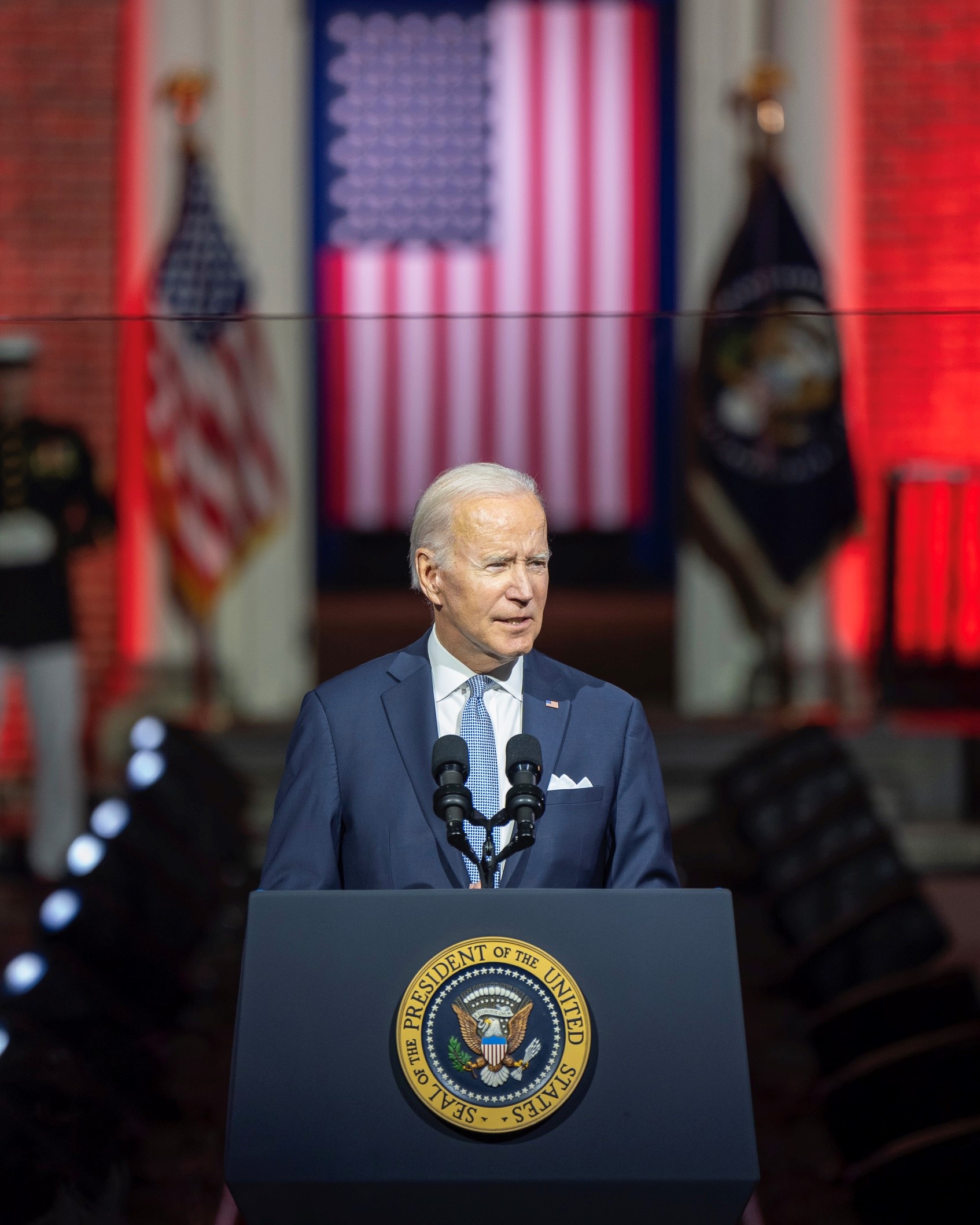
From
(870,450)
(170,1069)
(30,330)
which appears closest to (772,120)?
(870,450)

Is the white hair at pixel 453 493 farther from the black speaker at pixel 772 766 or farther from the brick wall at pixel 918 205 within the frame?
the brick wall at pixel 918 205

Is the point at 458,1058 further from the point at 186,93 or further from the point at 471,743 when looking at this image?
the point at 186,93

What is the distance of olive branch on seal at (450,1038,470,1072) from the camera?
1384 millimetres

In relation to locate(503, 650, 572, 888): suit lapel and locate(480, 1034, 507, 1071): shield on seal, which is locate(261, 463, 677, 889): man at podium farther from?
locate(480, 1034, 507, 1071): shield on seal

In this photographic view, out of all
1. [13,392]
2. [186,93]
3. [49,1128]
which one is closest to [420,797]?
[49,1128]

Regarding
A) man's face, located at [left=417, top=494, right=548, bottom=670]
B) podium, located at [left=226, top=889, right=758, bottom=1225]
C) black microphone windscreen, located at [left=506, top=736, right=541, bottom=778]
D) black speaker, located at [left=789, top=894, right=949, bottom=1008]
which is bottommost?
black speaker, located at [left=789, top=894, right=949, bottom=1008]

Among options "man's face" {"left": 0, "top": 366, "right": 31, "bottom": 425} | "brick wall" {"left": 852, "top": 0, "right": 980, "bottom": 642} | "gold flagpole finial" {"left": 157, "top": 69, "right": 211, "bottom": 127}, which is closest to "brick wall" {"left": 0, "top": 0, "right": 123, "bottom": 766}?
"gold flagpole finial" {"left": 157, "top": 69, "right": 211, "bottom": 127}

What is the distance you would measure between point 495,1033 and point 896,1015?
1.54 m

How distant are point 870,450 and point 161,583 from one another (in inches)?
126

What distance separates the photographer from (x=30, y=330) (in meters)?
6.34

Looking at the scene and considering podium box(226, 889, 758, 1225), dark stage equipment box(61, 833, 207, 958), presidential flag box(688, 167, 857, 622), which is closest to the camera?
podium box(226, 889, 758, 1225)

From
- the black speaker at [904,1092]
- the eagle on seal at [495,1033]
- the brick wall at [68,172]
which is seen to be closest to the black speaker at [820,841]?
the black speaker at [904,1092]

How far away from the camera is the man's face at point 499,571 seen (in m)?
1.54

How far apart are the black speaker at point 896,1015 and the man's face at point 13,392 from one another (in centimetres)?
354
